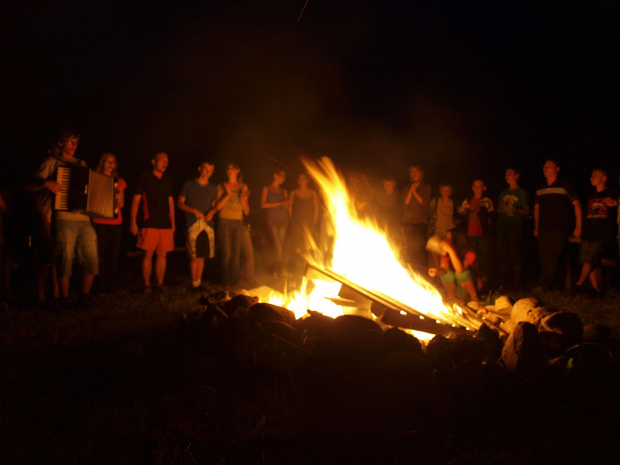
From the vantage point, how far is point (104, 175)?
6.30 meters

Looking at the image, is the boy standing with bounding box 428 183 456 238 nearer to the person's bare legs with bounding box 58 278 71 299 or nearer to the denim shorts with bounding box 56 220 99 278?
the denim shorts with bounding box 56 220 99 278

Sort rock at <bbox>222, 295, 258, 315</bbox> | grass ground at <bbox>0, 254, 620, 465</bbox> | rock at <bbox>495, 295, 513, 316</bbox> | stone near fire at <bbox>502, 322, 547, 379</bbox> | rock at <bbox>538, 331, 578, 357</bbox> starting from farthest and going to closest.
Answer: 1. rock at <bbox>495, 295, 513, 316</bbox>
2. rock at <bbox>222, 295, 258, 315</bbox>
3. rock at <bbox>538, 331, 578, 357</bbox>
4. stone near fire at <bbox>502, 322, 547, 379</bbox>
5. grass ground at <bbox>0, 254, 620, 465</bbox>

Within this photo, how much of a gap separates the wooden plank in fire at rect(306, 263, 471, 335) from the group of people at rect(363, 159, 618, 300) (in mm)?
2443

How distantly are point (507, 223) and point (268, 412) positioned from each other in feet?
20.5

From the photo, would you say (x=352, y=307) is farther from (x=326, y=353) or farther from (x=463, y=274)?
(x=463, y=274)

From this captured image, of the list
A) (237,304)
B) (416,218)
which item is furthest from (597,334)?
(416,218)

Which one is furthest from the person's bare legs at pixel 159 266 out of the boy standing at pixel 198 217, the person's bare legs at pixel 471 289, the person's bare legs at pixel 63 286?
the person's bare legs at pixel 471 289

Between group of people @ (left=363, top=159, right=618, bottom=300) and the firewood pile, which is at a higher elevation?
group of people @ (left=363, top=159, right=618, bottom=300)

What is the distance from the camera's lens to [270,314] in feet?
14.1

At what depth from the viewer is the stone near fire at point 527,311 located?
4535 mm

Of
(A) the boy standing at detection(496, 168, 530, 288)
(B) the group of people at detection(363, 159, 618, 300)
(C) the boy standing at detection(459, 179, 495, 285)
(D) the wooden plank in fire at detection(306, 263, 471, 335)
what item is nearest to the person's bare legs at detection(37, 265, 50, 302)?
(D) the wooden plank in fire at detection(306, 263, 471, 335)

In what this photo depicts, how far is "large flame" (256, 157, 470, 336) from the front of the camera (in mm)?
5172

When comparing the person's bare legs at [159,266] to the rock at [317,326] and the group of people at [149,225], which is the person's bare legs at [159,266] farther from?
the rock at [317,326]

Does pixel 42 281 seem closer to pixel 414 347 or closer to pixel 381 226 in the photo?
pixel 414 347
